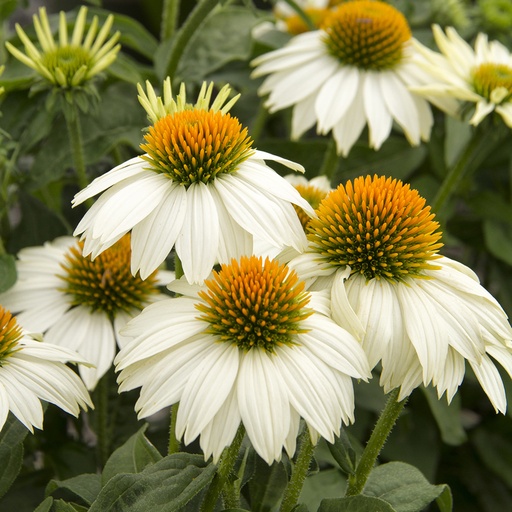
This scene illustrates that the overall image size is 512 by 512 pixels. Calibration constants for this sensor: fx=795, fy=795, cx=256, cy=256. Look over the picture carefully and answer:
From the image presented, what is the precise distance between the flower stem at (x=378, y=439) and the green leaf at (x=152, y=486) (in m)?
0.11

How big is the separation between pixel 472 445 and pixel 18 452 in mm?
710

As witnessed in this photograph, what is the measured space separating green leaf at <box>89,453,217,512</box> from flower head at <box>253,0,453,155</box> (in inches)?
16.6

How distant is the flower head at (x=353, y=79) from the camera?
83 centimetres

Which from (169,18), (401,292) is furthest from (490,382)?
(169,18)

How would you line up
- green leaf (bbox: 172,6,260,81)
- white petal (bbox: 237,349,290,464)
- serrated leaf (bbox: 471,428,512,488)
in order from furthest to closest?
serrated leaf (bbox: 471,428,512,488), green leaf (bbox: 172,6,260,81), white petal (bbox: 237,349,290,464)

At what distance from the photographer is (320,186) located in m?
0.73

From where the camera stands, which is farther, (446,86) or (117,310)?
(446,86)

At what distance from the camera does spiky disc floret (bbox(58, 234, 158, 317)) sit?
693mm

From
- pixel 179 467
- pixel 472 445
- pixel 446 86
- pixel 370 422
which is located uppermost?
pixel 446 86

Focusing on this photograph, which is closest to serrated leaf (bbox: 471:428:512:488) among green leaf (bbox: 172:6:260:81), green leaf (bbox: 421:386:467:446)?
green leaf (bbox: 421:386:467:446)

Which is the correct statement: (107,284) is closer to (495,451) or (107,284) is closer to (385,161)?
(385,161)

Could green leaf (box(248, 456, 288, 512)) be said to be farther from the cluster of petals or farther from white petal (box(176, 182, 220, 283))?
the cluster of petals

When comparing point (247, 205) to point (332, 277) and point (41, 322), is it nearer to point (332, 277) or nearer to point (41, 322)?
point (332, 277)

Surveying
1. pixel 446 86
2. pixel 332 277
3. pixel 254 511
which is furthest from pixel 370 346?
pixel 446 86
